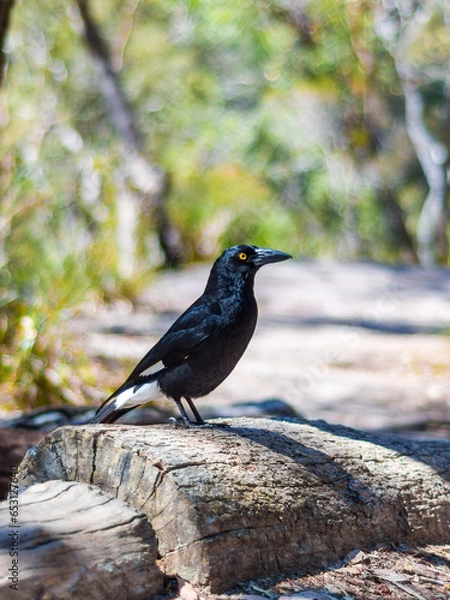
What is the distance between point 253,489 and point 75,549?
57 centimetres

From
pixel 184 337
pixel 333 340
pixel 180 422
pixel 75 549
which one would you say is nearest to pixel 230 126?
Answer: pixel 333 340

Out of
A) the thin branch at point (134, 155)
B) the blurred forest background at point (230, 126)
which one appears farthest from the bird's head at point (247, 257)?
the thin branch at point (134, 155)

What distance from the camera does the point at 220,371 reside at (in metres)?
3.04

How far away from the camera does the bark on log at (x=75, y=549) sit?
1967 millimetres

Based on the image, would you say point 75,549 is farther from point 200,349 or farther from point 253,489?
point 200,349

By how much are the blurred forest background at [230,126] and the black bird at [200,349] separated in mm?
5724

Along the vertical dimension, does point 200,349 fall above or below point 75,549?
above

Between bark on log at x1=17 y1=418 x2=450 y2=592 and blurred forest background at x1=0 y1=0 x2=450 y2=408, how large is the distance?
20.4 ft

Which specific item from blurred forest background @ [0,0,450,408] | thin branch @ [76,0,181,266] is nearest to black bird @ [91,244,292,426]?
blurred forest background @ [0,0,450,408]

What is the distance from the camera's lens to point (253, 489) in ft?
7.93

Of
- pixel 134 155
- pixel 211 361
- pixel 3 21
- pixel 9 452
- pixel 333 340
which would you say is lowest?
pixel 333 340

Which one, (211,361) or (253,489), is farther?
(211,361)

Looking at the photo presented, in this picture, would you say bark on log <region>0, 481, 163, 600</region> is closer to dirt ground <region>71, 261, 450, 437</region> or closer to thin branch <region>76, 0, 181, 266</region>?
dirt ground <region>71, 261, 450, 437</region>

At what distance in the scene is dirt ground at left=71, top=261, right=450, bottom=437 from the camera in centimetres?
630
